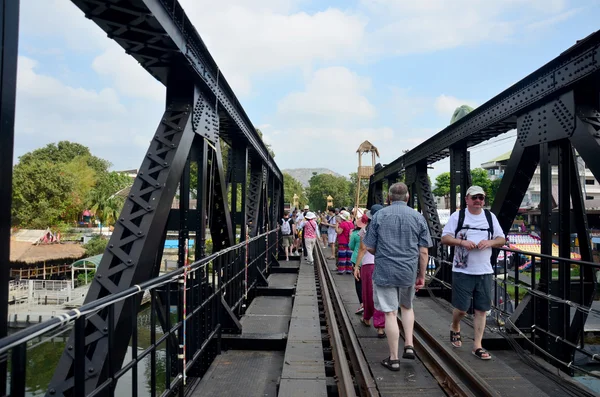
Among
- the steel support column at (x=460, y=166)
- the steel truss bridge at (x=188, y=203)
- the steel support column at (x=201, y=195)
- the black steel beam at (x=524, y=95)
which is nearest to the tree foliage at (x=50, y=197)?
the steel truss bridge at (x=188, y=203)

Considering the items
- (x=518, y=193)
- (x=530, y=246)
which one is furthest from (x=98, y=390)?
(x=530, y=246)

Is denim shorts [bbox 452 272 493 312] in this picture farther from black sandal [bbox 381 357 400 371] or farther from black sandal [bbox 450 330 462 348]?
black sandal [bbox 381 357 400 371]

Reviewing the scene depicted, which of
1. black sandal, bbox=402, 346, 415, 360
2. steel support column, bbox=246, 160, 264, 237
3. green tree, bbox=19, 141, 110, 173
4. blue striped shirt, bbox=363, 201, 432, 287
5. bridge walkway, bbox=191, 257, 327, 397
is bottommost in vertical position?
bridge walkway, bbox=191, 257, 327, 397

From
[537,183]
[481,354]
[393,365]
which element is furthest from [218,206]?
[537,183]

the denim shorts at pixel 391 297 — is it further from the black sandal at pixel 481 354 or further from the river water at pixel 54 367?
the river water at pixel 54 367

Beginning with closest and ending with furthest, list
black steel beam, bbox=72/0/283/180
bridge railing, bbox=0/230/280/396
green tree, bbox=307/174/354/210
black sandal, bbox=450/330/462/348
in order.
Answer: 1. bridge railing, bbox=0/230/280/396
2. black steel beam, bbox=72/0/283/180
3. black sandal, bbox=450/330/462/348
4. green tree, bbox=307/174/354/210

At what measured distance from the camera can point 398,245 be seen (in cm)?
439

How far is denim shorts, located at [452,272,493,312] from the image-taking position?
15.1 feet

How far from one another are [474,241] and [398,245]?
934 millimetres

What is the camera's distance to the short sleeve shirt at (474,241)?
460 centimetres

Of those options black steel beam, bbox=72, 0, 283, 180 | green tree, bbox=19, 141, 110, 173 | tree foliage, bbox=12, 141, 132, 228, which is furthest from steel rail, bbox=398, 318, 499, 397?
green tree, bbox=19, 141, 110, 173

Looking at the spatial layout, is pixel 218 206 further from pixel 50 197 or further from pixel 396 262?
pixel 50 197

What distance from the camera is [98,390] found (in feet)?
7.20

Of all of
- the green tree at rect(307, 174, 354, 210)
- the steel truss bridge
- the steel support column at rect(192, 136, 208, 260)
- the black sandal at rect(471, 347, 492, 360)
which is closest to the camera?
the steel truss bridge
